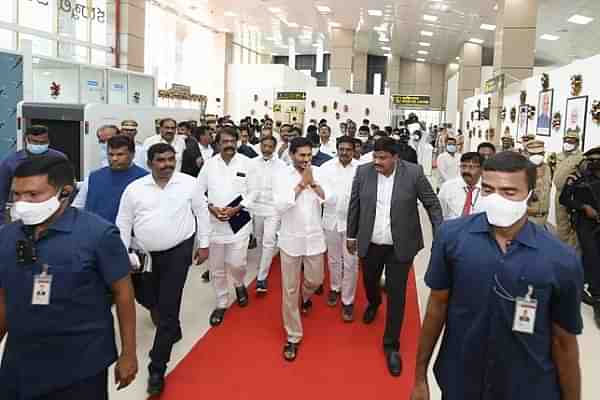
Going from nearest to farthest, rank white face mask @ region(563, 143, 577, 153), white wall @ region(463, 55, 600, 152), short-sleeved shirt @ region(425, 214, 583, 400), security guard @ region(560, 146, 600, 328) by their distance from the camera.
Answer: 1. short-sleeved shirt @ region(425, 214, 583, 400)
2. security guard @ region(560, 146, 600, 328)
3. white face mask @ region(563, 143, 577, 153)
4. white wall @ region(463, 55, 600, 152)

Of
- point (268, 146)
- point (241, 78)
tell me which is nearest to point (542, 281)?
point (268, 146)

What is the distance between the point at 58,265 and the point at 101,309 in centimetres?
27

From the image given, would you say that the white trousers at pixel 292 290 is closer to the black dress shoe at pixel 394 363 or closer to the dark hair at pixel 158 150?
the black dress shoe at pixel 394 363

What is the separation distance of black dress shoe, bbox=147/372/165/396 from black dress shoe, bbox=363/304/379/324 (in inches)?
77.9

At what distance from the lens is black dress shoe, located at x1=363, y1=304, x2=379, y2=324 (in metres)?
4.93

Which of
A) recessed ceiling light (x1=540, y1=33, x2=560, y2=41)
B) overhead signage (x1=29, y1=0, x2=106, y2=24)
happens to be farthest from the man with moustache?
recessed ceiling light (x1=540, y1=33, x2=560, y2=41)

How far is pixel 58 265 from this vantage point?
6.67 ft

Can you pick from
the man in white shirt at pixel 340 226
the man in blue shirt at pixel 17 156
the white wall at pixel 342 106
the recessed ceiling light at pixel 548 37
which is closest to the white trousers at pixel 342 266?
the man in white shirt at pixel 340 226

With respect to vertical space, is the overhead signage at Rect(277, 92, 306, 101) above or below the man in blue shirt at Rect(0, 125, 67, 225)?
above

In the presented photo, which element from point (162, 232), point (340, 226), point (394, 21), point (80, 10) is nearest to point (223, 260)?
point (340, 226)

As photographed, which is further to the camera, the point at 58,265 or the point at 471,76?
the point at 471,76

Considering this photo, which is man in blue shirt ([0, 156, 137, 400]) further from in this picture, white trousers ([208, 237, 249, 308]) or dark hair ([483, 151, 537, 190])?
white trousers ([208, 237, 249, 308])

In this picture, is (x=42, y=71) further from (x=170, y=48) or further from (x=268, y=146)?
(x=170, y=48)

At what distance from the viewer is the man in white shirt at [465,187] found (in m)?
4.66
